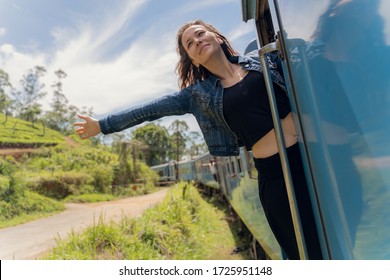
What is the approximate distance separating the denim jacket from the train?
273 millimetres

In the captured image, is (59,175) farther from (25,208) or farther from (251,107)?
(251,107)

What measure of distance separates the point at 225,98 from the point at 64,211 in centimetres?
1265

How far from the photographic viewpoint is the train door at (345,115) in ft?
2.68

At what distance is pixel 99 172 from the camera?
18047 millimetres

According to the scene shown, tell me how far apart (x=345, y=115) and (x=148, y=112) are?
80cm

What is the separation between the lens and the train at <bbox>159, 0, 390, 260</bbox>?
82 centimetres

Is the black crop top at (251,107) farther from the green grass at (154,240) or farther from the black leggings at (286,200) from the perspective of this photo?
the green grass at (154,240)

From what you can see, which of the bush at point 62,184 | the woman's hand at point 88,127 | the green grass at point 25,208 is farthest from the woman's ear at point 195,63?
the bush at point 62,184

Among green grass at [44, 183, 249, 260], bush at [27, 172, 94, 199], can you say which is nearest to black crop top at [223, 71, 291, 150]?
green grass at [44, 183, 249, 260]

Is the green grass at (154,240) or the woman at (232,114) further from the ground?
the woman at (232,114)

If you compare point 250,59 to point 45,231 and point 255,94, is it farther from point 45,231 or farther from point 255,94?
point 45,231

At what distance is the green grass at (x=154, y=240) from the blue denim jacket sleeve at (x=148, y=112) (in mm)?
2911

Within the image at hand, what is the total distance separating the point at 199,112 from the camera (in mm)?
1431
